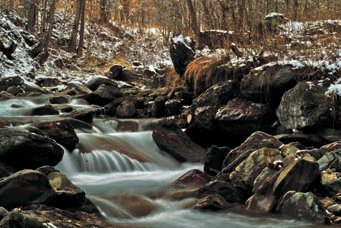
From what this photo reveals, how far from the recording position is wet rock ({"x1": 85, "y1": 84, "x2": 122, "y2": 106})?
1548 cm

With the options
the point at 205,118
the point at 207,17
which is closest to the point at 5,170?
the point at 205,118

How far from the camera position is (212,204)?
6.31 m

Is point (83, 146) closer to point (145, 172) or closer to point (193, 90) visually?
point (145, 172)

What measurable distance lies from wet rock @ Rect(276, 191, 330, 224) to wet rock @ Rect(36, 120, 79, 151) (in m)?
4.71

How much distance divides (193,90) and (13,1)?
15495 mm

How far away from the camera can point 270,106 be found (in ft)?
32.7

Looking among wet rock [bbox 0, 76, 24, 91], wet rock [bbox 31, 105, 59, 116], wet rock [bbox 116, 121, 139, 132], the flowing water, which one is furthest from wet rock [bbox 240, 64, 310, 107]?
wet rock [bbox 0, 76, 24, 91]

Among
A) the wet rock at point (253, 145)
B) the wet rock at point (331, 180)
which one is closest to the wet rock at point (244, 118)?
the wet rock at point (253, 145)

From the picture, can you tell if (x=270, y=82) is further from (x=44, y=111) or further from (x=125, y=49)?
(x=125, y=49)

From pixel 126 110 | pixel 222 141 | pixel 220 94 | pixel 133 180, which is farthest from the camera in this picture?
pixel 126 110

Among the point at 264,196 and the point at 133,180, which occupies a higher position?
the point at 264,196

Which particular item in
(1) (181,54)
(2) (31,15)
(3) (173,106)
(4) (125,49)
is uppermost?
(2) (31,15)

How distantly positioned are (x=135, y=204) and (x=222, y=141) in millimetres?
4082

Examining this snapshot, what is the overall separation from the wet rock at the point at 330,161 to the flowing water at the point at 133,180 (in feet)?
4.57
